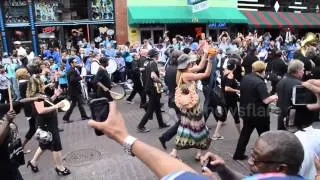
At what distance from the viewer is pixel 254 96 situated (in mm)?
6152

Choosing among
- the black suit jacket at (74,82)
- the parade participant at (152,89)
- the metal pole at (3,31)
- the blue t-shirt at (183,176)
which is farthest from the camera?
the metal pole at (3,31)

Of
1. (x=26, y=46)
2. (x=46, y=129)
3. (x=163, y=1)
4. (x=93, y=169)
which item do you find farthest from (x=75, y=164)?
(x=163, y=1)

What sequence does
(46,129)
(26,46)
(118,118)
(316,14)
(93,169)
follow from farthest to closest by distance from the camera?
(316,14) < (26,46) < (93,169) < (46,129) < (118,118)

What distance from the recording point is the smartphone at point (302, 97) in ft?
15.0

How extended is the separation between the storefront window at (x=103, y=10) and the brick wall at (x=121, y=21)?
1.27 feet

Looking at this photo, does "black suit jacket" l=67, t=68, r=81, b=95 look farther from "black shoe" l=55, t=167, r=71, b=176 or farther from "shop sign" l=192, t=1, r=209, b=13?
"shop sign" l=192, t=1, r=209, b=13

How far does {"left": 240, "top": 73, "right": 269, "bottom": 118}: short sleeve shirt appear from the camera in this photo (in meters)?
6.03

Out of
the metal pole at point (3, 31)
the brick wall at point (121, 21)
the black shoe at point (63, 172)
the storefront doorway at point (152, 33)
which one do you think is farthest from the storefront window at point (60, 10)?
the black shoe at point (63, 172)

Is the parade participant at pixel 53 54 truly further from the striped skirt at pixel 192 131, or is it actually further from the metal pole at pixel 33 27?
the striped skirt at pixel 192 131

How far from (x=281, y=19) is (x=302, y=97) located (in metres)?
23.8

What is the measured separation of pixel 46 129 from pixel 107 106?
4207 mm

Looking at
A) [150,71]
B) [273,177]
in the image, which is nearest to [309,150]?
[273,177]

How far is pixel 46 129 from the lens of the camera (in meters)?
6.25

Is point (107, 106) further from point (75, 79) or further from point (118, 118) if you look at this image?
point (75, 79)
